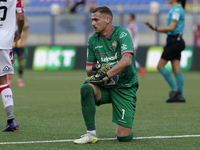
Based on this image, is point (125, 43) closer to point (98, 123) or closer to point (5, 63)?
point (5, 63)

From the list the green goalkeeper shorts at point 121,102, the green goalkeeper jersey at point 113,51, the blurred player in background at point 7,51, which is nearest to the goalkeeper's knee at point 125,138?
the green goalkeeper shorts at point 121,102

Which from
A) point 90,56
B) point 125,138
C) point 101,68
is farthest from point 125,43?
point 125,138

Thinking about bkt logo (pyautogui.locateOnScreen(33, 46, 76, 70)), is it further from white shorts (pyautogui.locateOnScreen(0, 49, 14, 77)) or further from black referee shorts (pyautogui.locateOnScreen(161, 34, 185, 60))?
white shorts (pyautogui.locateOnScreen(0, 49, 14, 77))

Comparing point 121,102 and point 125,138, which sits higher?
point 121,102

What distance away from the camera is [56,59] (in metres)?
18.6

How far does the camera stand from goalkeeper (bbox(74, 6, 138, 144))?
4.53 m

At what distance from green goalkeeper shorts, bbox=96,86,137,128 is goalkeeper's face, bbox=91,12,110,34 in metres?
0.67

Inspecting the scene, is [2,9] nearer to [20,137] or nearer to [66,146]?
[20,137]

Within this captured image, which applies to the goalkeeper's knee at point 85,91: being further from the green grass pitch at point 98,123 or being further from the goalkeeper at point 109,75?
the green grass pitch at point 98,123

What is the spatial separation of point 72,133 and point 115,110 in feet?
2.25

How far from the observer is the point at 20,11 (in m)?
5.59

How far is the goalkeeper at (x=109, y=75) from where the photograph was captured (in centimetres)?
453

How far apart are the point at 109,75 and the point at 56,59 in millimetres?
14311

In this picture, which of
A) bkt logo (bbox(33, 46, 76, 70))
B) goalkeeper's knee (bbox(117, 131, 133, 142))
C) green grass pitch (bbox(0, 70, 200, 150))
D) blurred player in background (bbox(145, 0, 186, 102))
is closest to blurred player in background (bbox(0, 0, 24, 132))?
green grass pitch (bbox(0, 70, 200, 150))
